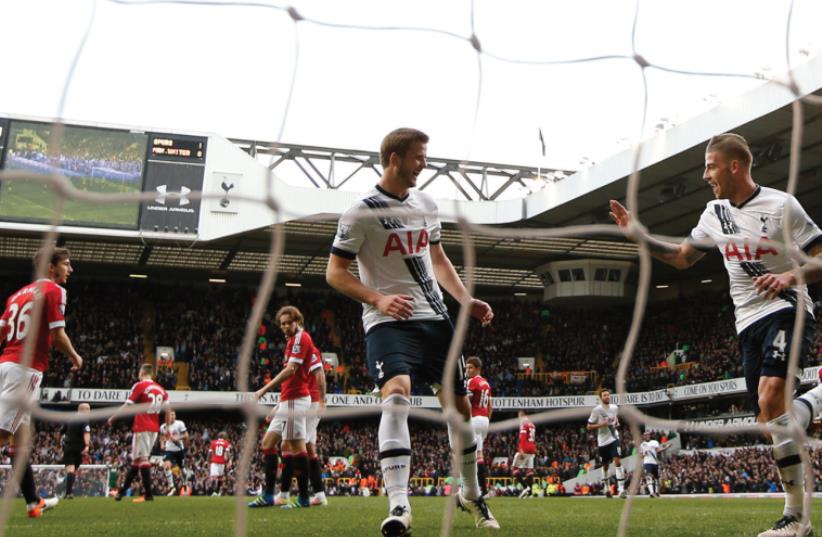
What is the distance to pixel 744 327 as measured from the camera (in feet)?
12.8

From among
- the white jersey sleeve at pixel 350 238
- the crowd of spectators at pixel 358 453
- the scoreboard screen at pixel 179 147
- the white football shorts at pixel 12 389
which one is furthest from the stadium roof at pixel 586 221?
the white football shorts at pixel 12 389

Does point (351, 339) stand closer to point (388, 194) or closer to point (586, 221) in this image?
point (586, 221)

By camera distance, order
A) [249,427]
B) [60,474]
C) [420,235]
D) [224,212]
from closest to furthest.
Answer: [249,427]
[420,235]
[60,474]
[224,212]

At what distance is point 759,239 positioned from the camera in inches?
151

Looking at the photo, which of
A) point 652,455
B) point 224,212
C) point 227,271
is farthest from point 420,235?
point 227,271

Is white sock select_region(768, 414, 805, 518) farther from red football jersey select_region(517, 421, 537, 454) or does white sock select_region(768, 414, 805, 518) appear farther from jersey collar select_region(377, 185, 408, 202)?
red football jersey select_region(517, 421, 537, 454)

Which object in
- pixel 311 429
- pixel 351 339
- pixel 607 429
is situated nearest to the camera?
pixel 311 429

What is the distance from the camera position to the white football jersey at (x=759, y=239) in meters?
3.78

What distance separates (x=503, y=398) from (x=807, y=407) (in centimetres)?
2554

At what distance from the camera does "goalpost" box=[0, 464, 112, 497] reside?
14.4 meters

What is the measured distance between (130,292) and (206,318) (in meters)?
2.90

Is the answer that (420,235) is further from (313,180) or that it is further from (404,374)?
(313,180)

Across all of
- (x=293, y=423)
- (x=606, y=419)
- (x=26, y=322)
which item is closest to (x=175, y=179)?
(x=606, y=419)

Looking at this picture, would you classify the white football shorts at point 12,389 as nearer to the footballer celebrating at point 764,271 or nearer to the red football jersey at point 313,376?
the red football jersey at point 313,376
